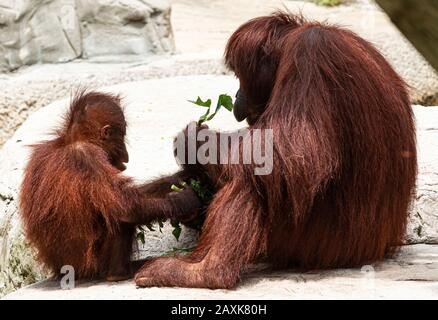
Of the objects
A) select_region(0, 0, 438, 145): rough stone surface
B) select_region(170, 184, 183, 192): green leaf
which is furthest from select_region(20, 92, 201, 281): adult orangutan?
select_region(0, 0, 438, 145): rough stone surface

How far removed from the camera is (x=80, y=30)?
361 inches

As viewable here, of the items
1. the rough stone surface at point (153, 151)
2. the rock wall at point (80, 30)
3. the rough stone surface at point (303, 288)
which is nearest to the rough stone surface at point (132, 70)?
the rock wall at point (80, 30)

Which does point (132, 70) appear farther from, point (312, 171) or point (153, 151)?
point (312, 171)

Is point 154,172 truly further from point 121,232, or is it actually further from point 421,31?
point 421,31

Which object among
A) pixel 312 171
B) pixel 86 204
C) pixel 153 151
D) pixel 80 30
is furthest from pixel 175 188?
pixel 80 30

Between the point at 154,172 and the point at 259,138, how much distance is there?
1.45 metres

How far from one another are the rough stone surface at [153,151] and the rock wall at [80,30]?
6.33 ft

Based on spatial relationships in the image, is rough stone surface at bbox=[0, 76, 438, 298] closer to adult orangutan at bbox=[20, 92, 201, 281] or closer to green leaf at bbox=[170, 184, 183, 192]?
green leaf at bbox=[170, 184, 183, 192]

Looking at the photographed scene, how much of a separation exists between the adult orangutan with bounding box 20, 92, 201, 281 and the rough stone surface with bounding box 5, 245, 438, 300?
0.47 ft

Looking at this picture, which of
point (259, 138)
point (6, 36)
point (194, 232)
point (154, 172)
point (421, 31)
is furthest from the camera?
point (6, 36)

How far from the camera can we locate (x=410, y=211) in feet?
16.7

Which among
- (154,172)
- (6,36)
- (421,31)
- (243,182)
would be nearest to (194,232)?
(154,172)

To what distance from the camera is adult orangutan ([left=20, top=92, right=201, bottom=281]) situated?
163 inches

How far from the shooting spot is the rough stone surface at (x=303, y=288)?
387 cm
